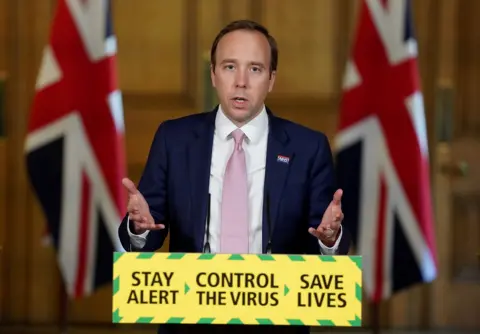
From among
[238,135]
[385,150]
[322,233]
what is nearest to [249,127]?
[238,135]

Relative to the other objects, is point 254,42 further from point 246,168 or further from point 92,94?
point 92,94

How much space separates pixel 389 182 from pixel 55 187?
1309 millimetres

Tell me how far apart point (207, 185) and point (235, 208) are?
69mm

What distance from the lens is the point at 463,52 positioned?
3.72 meters

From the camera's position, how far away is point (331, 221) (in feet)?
4.54

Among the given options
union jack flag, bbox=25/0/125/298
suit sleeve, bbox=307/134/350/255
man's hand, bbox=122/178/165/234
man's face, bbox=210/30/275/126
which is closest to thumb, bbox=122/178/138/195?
man's hand, bbox=122/178/165/234

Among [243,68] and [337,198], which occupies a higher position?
[243,68]

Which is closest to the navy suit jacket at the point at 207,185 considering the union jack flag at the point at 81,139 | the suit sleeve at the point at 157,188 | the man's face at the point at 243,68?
the suit sleeve at the point at 157,188

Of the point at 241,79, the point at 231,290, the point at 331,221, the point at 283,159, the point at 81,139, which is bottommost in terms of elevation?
the point at 231,290

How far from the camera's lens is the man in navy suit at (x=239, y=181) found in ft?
4.61

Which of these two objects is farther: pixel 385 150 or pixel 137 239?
pixel 385 150

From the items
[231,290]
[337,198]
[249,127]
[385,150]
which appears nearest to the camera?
[231,290]

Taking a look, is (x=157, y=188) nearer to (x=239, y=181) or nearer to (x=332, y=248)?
(x=239, y=181)

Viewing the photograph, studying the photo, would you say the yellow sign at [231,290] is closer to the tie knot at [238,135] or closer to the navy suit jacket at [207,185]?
the navy suit jacket at [207,185]
